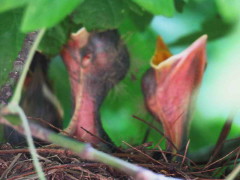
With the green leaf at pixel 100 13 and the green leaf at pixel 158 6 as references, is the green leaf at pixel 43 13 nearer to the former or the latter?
the green leaf at pixel 158 6

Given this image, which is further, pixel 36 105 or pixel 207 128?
Answer: pixel 207 128

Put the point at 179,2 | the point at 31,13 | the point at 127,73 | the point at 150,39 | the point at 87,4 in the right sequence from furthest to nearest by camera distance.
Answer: the point at 150,39
the point at 127,73
the point at 179,2
the point at 87,4
the point at 31,13

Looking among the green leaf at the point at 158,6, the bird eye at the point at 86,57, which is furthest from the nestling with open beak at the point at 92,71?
the green leaf at the point at 158,6

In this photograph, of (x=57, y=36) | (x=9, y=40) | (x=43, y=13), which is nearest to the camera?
(x=43, y=13)

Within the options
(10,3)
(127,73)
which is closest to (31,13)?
(10,3)

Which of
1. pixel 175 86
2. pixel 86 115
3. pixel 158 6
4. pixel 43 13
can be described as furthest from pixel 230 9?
pixel 86 115

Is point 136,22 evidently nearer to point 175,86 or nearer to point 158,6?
point 175,86

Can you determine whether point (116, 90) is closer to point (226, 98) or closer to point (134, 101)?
point (134, 101)
